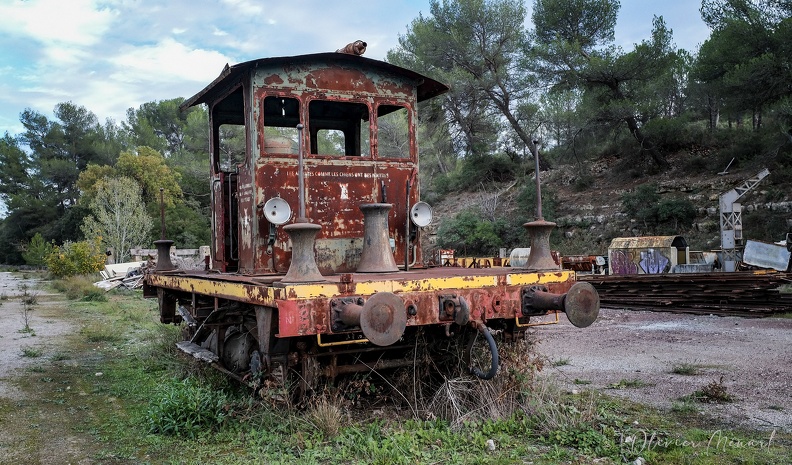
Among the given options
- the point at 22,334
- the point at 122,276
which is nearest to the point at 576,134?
the point at 122,276

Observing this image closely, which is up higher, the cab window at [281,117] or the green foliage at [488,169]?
the green foliage at [488,169]

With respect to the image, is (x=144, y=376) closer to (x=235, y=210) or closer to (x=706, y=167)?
(x=235, y=210)

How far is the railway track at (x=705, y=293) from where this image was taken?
43.0 ft

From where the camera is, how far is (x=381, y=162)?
6.33m

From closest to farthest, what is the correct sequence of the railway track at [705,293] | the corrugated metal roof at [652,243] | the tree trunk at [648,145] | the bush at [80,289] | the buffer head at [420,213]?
the buffer head at [420,213] < the railway track at [705,293] < the corrugated metal roof at [652,243] < the bush at [80,289] < the tree trunk at [648,145]

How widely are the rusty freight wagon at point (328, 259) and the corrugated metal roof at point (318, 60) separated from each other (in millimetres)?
21

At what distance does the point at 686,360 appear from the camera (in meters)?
7.88

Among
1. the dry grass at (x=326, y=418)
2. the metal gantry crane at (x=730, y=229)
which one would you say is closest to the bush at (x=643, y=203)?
the metal gantry crane at (x=730, y=229)

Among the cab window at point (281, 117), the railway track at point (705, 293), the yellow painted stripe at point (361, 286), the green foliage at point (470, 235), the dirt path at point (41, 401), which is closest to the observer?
the yellow painted stripe at point (361, 286)

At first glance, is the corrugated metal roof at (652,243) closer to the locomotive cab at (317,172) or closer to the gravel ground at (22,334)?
the locomotive cab at (317,172)

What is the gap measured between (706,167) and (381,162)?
26614mm

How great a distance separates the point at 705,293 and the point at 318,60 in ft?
36.8

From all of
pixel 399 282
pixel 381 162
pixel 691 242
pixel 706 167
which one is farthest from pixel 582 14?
pixel 399 282

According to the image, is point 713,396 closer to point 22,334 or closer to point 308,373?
point 308,373
